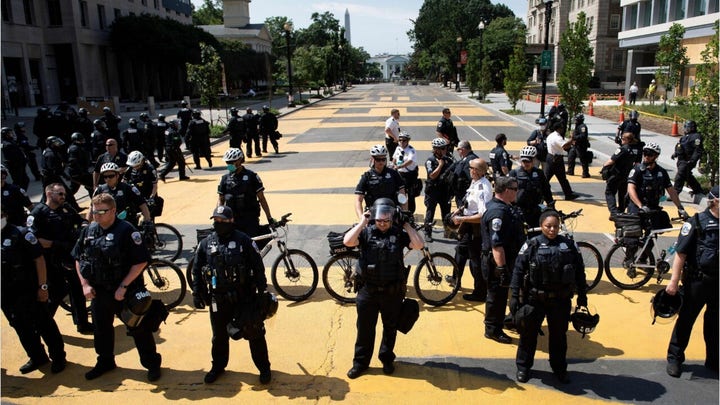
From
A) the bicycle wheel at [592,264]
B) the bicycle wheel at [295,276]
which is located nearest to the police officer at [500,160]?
the bicycle wheel at [592,264]

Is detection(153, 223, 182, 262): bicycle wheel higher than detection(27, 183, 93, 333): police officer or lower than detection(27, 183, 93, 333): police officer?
lower

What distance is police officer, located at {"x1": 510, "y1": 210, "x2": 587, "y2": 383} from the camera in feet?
16.5

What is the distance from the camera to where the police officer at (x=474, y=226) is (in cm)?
688

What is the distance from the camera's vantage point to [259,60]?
240ft

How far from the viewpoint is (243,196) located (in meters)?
7.53

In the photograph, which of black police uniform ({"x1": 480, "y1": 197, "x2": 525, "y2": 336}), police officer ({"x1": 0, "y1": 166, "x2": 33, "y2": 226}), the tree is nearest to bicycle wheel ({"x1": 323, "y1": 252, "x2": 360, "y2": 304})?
black police uniform ({"x1": 480, "y1": 197, "x2": 525, "y2": 336})

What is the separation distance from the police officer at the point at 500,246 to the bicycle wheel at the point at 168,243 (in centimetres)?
548

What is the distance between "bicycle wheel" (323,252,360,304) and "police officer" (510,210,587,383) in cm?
269

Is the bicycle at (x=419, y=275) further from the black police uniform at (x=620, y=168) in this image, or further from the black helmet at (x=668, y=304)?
the black police uniform at (x=620, y=168)

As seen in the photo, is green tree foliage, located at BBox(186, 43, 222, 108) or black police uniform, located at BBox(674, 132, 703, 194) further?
green tree foliage, located at BBox(186, 43, 222, 108)

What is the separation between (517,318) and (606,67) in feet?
234

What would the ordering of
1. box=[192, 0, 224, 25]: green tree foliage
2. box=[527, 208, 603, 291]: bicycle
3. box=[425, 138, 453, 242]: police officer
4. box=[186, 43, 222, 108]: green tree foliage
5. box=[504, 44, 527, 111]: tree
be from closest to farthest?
box=[527, 208, 603, 291]: bicycle
box=[425, 138, 453, 242]: police officer
box=[186, 43, 222, 108]: green tree foliage
box=[504, 44, 527, 111]: tree
box=[192, 0, 224, 25]: green tree foliage

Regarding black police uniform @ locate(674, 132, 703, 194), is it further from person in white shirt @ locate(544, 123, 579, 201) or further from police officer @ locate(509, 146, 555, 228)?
police officer @ locate(509, 146, 555, 228)

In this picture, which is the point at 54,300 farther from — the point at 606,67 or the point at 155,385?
the point at 606,67
